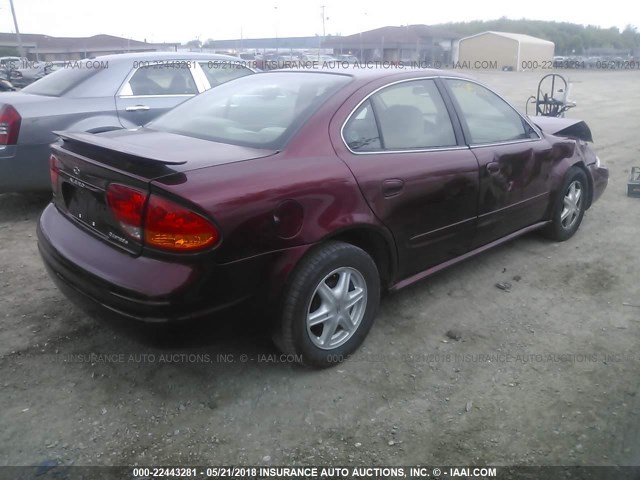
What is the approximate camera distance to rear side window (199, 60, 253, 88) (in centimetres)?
636

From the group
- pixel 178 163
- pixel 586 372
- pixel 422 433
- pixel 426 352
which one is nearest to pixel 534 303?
pixel 586 372

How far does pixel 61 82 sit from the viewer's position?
17.9ft

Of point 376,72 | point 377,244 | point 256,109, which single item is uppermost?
point 376,72

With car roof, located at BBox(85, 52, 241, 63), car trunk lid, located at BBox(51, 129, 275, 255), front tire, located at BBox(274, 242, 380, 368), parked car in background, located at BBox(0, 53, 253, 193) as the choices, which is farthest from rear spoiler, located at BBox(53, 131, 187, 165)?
car roof, located at BBox(85, 52, 241, 63)

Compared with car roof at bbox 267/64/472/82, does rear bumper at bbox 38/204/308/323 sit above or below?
below

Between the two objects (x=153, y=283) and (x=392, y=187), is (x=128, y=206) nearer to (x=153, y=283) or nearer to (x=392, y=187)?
(x=153, y=283)

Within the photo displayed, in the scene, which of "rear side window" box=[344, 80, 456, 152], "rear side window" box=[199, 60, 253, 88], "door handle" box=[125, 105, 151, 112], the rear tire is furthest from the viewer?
"rear side window" box=[199, 60, 253, 88]

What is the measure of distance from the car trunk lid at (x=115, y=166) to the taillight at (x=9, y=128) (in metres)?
2.22

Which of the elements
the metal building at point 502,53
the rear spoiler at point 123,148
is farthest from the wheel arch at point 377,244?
the metal building at point 502,53

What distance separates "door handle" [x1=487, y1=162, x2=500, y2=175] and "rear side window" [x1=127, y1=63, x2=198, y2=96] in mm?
3729

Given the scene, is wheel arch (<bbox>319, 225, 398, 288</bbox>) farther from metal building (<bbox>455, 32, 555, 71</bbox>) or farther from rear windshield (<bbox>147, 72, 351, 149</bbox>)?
metal building (<bbox>455, 32, 555, 71</bbox>)

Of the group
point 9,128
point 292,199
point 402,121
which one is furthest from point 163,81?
point 292,199

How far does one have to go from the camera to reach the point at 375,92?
10.2ft

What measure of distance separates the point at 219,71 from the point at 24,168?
2.59m
